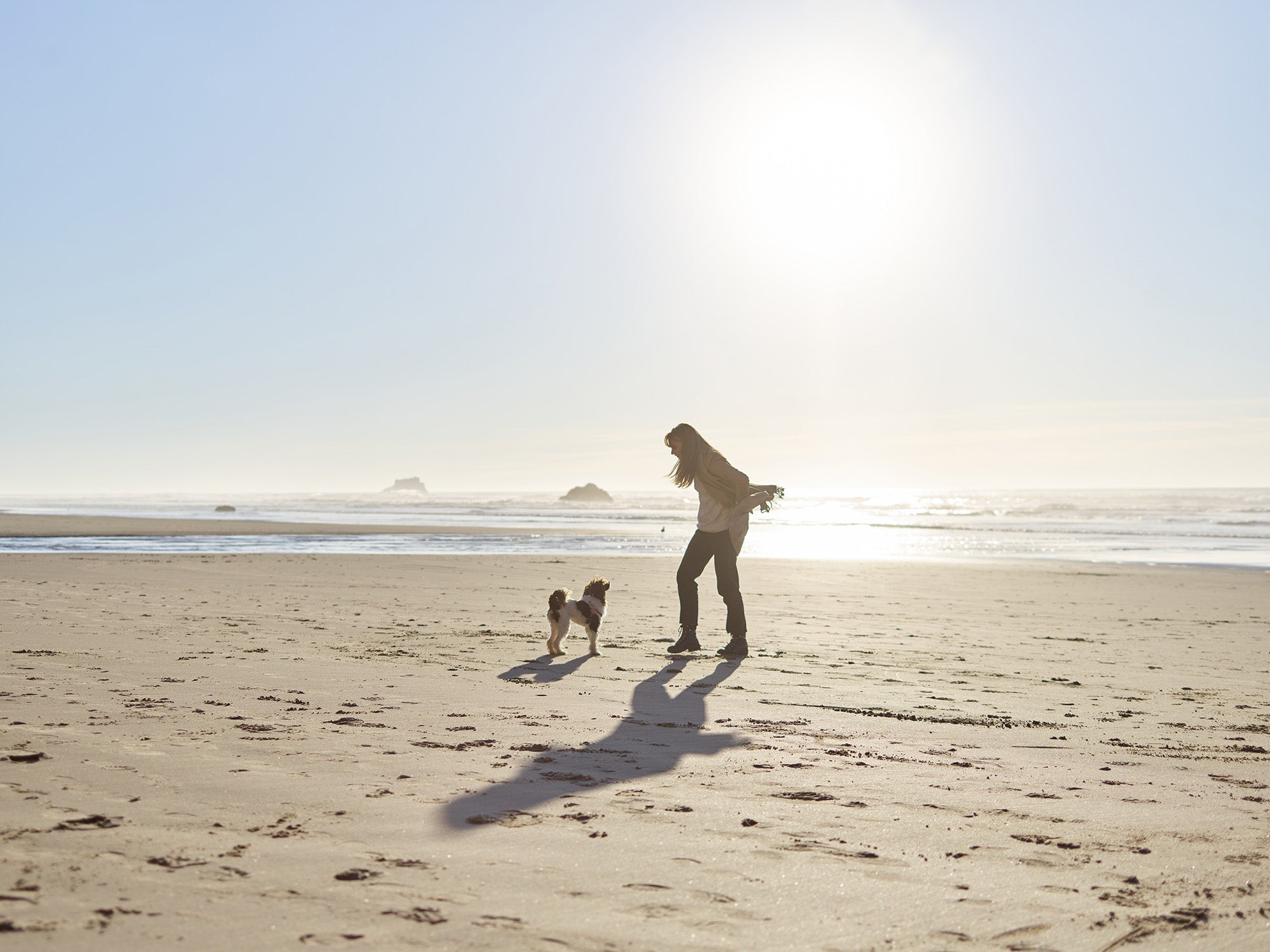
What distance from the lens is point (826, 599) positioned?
13.2 m

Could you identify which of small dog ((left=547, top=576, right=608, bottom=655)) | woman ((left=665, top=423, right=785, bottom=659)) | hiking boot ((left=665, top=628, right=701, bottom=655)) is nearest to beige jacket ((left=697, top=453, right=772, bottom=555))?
woman ((left=665, top=423, right=785, bottom=659))

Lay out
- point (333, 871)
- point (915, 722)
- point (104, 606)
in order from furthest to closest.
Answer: point (104, 606), point (915, 722), point (333, 871)

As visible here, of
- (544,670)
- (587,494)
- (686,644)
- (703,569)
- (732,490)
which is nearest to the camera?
(544,670)

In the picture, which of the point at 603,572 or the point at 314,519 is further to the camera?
the point at 314,519

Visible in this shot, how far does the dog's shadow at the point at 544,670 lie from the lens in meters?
7.03

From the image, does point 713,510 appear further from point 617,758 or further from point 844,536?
point 844,536

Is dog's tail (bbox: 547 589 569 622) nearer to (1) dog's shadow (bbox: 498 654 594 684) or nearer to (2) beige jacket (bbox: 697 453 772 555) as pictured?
(1) dog's shadow (bbox: 498 654 594 684)

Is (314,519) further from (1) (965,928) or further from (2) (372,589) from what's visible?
(1) (965,928)

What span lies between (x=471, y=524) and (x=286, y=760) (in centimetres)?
3554

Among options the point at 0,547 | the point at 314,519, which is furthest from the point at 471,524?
the point at 0,547

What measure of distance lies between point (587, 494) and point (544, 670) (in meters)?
90.7

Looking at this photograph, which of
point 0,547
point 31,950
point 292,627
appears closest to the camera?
point 31,950

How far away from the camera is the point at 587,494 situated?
3858 inches

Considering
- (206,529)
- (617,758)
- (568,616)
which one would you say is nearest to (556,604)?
(568,616)
